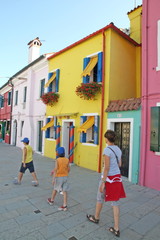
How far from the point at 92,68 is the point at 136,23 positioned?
4076 mm

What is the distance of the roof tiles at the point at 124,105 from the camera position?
6136 millimetres

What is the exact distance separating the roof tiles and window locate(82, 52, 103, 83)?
131 cm

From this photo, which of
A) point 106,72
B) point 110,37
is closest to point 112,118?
point 106,72

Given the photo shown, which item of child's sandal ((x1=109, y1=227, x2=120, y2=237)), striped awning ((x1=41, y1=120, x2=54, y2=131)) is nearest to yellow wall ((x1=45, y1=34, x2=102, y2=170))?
striped awning ((x1=41, y1=120, x2=54, y2=131))

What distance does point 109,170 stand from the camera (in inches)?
115

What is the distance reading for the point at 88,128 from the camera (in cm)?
762

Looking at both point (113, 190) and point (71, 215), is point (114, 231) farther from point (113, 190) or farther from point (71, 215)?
point (71, 215)

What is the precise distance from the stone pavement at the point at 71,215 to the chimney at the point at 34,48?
41.0ft

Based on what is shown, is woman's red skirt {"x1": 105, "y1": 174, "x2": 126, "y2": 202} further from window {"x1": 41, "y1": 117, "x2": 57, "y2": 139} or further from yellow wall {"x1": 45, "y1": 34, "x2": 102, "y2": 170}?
window {"x1": 41, "y1": 117, "x2": 57, "y2": 139}

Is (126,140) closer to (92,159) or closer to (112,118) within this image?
(112,118)

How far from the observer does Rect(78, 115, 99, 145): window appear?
7402 mm

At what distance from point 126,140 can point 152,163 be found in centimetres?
138

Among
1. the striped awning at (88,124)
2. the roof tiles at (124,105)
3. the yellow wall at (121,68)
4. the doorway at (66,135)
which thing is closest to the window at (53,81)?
the doorway at (66,135)

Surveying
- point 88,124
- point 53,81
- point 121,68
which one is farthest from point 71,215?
point 53,81
